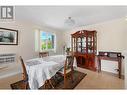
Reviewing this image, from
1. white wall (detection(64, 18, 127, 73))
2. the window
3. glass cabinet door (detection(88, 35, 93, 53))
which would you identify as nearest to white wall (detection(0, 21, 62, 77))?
the window

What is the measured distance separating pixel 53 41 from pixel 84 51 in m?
1.81

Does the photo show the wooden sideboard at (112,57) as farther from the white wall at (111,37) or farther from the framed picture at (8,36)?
the framed picture at (8,36)

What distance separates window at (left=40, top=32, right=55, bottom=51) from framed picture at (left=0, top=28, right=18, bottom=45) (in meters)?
1.41

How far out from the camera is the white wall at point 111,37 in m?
3.85

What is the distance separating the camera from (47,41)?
5504mm

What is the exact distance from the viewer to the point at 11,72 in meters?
3.79

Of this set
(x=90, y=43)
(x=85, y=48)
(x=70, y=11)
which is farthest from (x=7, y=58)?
(x=90, y=43)

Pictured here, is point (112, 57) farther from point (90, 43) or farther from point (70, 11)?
point (70, 11)

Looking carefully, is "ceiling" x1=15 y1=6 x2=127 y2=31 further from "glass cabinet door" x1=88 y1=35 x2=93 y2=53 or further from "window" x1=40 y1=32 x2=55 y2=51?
"window" x1=40 y1=32 x2=55 y2=51

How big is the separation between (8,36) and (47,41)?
209 cm

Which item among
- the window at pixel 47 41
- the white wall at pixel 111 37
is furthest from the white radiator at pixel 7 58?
the white wall at pixel 111 37

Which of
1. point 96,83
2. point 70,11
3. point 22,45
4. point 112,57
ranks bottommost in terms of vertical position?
point 96,83

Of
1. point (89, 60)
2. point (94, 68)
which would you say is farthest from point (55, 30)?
point (94, 68)

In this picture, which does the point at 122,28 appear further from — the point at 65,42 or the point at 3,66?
the point at 3,66
